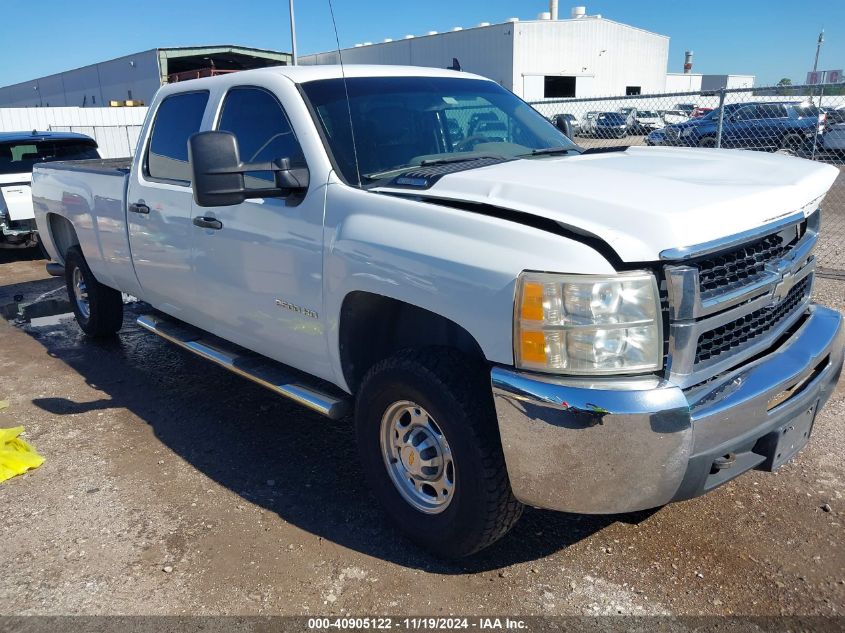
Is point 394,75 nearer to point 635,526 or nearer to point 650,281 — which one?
point 650,281

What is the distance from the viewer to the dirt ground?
2.79 m

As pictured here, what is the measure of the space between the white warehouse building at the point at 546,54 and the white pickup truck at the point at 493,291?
38.2 metres

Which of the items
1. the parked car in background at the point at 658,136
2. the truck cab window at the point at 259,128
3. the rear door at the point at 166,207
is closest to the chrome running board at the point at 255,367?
the rear door at the point at 166,207

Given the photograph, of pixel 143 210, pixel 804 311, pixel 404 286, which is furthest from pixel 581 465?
pixel 143 210

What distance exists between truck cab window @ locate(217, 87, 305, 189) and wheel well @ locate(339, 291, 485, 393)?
783 mm

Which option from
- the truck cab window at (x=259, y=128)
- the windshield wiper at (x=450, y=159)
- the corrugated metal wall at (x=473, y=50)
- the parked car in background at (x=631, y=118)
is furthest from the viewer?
the corrugated metal wall at (x=473, y=50)

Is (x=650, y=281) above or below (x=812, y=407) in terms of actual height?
above

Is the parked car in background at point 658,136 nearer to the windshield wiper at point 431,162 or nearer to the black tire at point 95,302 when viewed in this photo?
the black tire at point 95,302

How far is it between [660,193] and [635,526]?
1.55 m

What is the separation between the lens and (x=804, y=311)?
3203mm

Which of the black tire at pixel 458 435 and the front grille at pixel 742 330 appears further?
the black tire at pixel 458 435

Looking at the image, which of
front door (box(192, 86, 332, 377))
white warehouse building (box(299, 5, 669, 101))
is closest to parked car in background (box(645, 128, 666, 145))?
front door (box(192, 86, 332, 377))

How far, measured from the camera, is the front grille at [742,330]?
8.16 ft

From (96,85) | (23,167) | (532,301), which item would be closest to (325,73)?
(532,301)
